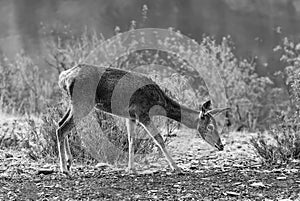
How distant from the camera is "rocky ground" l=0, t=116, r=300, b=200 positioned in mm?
6246

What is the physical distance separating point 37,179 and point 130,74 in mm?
1901

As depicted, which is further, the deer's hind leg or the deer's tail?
the deer's hind leg

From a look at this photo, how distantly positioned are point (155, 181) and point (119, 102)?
1250 millimetres

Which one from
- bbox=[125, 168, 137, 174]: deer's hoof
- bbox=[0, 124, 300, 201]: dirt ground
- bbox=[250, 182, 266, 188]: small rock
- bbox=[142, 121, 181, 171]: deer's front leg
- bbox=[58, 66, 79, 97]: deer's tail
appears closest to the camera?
bbox=[0, 124, 300, 201]: dirt ground

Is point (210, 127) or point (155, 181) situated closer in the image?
point (155, 181)

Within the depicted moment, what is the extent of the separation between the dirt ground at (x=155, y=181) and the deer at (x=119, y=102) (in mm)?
377

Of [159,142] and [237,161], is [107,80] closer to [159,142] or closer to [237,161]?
[159,142]

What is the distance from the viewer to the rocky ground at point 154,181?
6.25 metres

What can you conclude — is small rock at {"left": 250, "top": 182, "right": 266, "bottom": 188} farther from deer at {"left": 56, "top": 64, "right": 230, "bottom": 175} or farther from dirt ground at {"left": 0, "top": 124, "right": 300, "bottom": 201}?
deer at {"left": 56, "top": 64, "right": 230, "bottom": 175}

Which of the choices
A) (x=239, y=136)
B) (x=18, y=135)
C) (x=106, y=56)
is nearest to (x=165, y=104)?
(x=18, y=135)

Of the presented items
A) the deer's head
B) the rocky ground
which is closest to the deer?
the deer's head

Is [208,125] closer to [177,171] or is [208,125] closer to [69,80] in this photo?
[177,171]

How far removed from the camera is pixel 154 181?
698 cm

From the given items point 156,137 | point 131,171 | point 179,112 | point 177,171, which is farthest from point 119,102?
point 177,171
